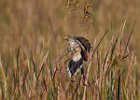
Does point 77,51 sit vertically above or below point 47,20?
above

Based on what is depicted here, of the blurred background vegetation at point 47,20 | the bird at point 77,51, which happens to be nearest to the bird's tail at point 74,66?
the bird at point 77,51

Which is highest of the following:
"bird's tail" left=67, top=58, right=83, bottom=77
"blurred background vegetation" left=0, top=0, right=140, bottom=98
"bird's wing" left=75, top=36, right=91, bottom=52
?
"bird's wing" left=75, top=36, right=91, bottom=52

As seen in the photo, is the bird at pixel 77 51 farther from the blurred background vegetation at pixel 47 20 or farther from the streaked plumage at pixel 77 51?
the blurred background vegetation at pixel 47 20

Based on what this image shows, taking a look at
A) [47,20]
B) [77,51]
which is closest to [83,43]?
[77,51]

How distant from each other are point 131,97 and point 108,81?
9.2 inches

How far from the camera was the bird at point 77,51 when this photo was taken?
2.75 meters

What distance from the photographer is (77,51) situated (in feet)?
9.05

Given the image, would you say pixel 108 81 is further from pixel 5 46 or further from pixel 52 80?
pixel 5 46

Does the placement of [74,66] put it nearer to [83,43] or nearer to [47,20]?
[83,43]

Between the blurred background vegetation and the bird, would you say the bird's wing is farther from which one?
the blurred background vegetation

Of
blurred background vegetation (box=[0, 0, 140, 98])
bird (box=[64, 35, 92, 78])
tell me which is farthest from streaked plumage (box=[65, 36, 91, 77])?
blurred background vegetation (box=[0, 0, 140, 98])

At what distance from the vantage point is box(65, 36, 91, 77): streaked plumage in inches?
108

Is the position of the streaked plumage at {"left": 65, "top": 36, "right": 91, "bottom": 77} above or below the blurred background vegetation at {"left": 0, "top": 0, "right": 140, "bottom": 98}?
above

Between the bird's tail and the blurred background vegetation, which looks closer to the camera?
the bird's tail
